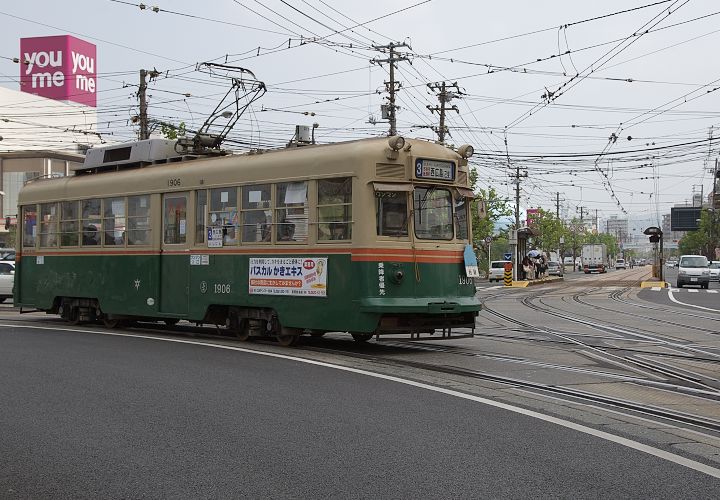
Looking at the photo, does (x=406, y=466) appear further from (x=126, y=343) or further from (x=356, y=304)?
(x=126, y=343)

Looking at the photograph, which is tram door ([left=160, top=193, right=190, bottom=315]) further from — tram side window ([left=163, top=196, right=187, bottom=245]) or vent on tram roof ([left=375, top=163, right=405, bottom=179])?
vent on tram roof ([left=375, top=163, right=405, bottom=179])

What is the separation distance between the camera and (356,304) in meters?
12.0

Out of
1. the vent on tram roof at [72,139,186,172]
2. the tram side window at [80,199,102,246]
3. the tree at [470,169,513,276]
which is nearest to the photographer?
the vent on tram roof at [72,139,186,172]

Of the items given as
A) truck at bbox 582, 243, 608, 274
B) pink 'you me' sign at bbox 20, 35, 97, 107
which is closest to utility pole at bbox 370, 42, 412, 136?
pink 'you me' sign at bbox 20, 35, 97, 107

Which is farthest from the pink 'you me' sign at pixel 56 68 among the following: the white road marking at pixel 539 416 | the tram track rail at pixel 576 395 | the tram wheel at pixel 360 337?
the tram track rail at pixel 576 395

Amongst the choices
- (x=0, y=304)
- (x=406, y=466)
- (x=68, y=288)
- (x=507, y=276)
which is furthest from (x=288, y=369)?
(x=507, y=276)

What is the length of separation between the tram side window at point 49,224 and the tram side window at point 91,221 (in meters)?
1.02

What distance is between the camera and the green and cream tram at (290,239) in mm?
12164

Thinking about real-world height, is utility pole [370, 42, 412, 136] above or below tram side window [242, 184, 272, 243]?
above

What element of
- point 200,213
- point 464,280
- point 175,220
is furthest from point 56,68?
point 464,280

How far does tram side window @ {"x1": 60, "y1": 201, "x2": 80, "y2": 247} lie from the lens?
56.2 ft

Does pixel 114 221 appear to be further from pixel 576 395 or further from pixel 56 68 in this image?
pixel 56 68

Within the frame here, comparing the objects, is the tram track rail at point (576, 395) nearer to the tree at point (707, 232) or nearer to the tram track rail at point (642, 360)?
the tram track rail at point (642, 360)

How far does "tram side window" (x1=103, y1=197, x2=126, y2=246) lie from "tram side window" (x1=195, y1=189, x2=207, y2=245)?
6.93ft
